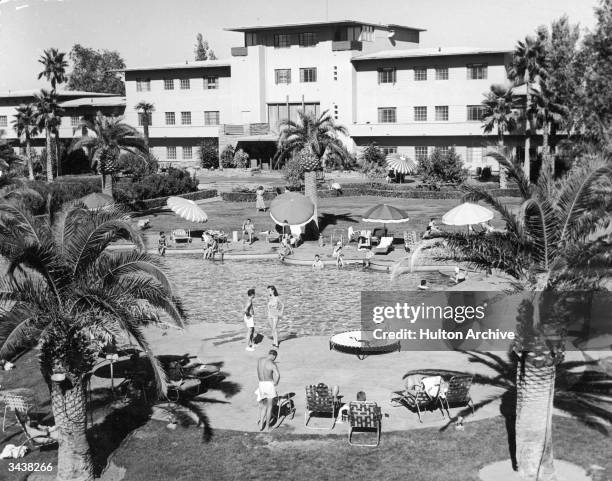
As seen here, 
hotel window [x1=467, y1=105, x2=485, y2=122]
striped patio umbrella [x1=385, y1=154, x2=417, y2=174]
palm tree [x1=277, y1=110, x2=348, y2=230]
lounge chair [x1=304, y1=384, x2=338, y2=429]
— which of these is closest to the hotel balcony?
hotel window [x1=467, y1=105, x2=485, y2=122]

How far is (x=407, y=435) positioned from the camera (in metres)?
13.9

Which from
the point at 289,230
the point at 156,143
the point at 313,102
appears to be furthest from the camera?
the point at 156,143

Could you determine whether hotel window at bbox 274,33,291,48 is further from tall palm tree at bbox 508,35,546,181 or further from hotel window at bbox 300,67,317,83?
tall palm tree at bbox 508,35,546,181

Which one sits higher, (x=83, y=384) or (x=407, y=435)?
(x=83, y=384)

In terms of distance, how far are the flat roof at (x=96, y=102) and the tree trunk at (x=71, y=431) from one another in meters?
68.4

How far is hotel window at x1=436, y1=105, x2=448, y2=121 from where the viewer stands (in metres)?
66.0

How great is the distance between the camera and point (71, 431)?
12.6m

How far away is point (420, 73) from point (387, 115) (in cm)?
427

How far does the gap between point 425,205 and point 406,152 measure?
19.9 meters

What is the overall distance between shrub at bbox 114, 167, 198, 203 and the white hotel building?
16.5 meters

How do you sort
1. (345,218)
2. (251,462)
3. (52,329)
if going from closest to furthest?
(52,329)
(251,462)
(345,218)

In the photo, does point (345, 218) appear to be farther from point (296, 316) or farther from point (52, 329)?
point (52, 329)

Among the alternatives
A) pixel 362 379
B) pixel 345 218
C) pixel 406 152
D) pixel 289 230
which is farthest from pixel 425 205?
pixel 362 379

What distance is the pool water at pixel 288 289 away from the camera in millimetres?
22094
